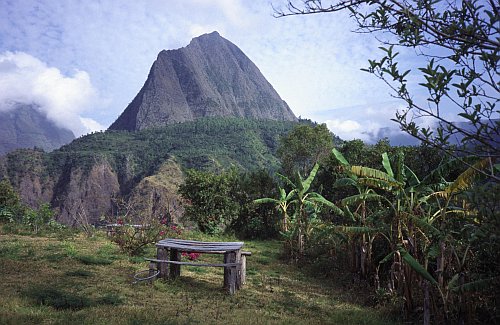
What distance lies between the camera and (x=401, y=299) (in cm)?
704

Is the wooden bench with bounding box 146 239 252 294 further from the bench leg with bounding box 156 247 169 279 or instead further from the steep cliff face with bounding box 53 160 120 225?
the steep cliff face with bounding box 53 160 120 225

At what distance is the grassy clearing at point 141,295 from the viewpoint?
5.45m

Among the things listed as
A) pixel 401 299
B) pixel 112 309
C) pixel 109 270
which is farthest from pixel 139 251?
pixel 401 299

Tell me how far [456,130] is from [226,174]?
18892mm

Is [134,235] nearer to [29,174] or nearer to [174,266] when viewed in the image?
[174,266]

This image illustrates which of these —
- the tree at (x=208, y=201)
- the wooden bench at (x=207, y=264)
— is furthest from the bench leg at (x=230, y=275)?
the tree at (x=208, y=201)

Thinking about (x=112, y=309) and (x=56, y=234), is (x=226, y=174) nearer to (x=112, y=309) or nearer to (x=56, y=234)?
(x=56, y=234)

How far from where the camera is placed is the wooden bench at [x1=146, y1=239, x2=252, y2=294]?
301 inches

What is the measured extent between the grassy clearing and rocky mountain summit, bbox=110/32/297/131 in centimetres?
12461

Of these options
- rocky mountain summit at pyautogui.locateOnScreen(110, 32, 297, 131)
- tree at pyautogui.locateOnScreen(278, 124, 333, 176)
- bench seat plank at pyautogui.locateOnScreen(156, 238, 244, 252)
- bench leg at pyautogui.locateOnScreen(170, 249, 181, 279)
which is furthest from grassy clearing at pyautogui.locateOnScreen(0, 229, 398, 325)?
rocky mountain summit at pyautogui.locateOnScreen(110, 32, 297, 131)

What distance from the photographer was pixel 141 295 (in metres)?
6.88

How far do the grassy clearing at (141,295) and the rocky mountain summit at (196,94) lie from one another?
12461 centimetres

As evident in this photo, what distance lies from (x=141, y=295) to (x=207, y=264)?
4.50 ft

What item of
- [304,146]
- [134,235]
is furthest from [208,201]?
[304,146]
